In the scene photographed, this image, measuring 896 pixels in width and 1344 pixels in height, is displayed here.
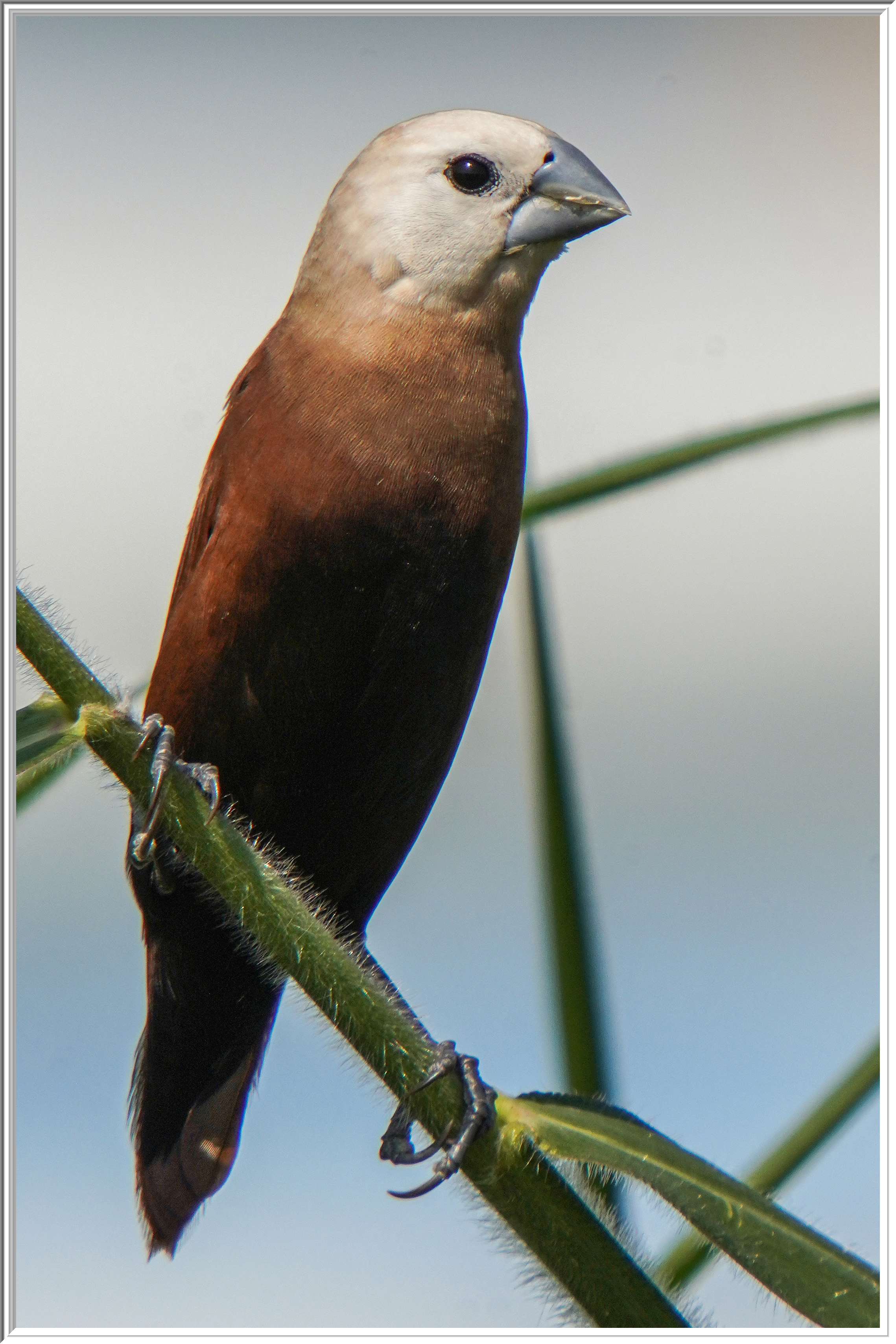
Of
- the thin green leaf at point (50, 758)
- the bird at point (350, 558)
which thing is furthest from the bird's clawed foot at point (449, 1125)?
the thin green leaf at point (50, 758)

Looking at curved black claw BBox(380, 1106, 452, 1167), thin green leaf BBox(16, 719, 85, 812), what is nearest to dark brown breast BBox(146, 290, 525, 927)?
curved black claw BBox(380, 1106, 452, 1167)

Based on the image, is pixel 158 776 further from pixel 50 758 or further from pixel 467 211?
pixel 467 211

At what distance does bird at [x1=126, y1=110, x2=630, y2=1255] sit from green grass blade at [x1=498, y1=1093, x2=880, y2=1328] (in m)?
0.71

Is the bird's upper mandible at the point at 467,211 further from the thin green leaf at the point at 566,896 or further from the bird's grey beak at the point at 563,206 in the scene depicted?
the thin green leaf at the point at 566,896

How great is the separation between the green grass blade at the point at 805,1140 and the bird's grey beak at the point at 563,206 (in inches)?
43.3

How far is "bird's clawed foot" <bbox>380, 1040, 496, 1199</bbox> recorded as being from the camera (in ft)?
3.08

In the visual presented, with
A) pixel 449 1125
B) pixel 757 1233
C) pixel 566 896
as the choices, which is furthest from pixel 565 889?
pixel 757 1233

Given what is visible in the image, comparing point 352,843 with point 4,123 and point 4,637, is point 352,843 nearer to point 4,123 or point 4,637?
point 4,637

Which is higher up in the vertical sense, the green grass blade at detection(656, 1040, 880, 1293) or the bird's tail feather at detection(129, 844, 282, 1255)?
the green grass blade at detection(656, 1040, 880, 1293)

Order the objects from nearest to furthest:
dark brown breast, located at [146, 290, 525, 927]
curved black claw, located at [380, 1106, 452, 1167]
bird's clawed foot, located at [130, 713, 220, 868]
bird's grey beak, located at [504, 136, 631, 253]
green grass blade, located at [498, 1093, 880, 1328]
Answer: green grass blade, located at [498, 1093, 880, 1328] → bird's clawed foot, located at [130, 713, 220, 868] → curved black claw, located at [380, 1106, 452, 1167] → dark brown breast, located at [146, 290, 525, 927] → bird's grey beak, located at [504, 136, 631, 253]

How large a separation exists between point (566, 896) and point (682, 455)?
43 centimetres

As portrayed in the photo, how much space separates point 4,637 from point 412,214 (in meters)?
0.96

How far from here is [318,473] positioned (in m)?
1.46

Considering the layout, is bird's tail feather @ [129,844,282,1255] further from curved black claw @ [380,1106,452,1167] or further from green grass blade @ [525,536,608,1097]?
green grass blade @ [525,536,608,1097]
